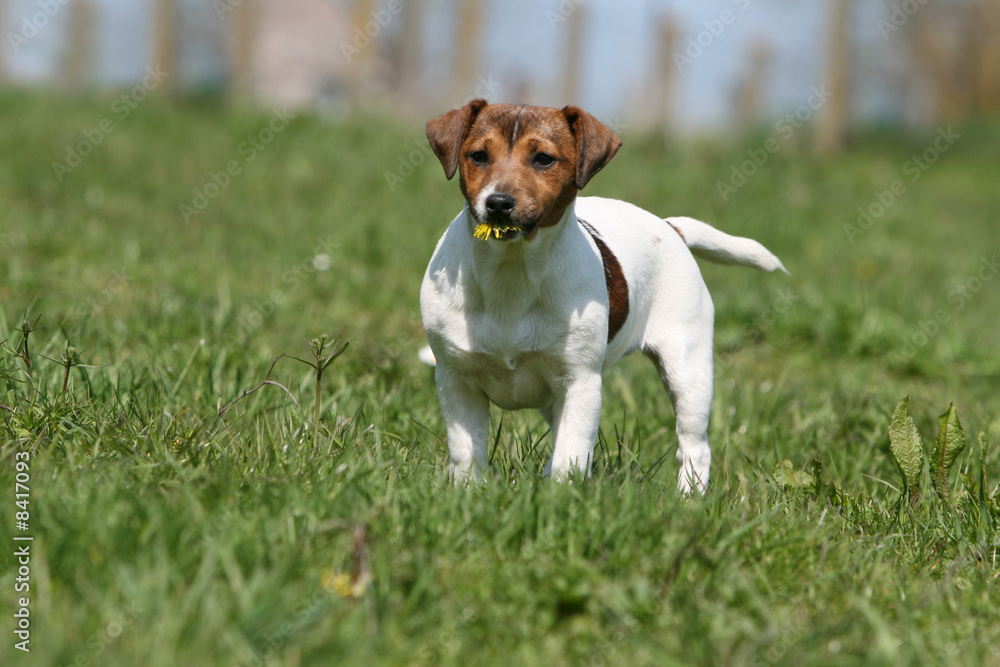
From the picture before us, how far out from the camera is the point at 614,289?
130 inches

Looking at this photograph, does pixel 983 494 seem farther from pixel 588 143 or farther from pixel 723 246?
pixel 588 143

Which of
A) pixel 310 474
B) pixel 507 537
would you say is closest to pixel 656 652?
pixel 507 537

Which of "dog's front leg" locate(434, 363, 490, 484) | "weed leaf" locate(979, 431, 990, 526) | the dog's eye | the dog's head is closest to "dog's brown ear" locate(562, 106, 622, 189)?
the dog's head

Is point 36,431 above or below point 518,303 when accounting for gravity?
below

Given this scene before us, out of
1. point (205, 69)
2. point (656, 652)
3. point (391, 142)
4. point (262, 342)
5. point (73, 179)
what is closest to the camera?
point (656, 652)

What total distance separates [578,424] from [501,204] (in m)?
0.77

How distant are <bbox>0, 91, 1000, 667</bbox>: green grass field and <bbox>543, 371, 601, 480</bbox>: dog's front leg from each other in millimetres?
133

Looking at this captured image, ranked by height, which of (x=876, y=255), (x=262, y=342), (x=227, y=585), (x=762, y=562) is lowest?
(x=876, y=255)

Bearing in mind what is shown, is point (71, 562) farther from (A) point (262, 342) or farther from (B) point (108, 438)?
(A) point (262, 342)

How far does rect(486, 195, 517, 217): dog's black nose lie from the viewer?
2766 millimetres

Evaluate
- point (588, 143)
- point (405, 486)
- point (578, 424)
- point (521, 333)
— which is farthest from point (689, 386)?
point (405, 486)

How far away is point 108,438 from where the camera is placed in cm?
284

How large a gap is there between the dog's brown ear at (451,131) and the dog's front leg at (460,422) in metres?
0.69

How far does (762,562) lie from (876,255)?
22.4 feet
